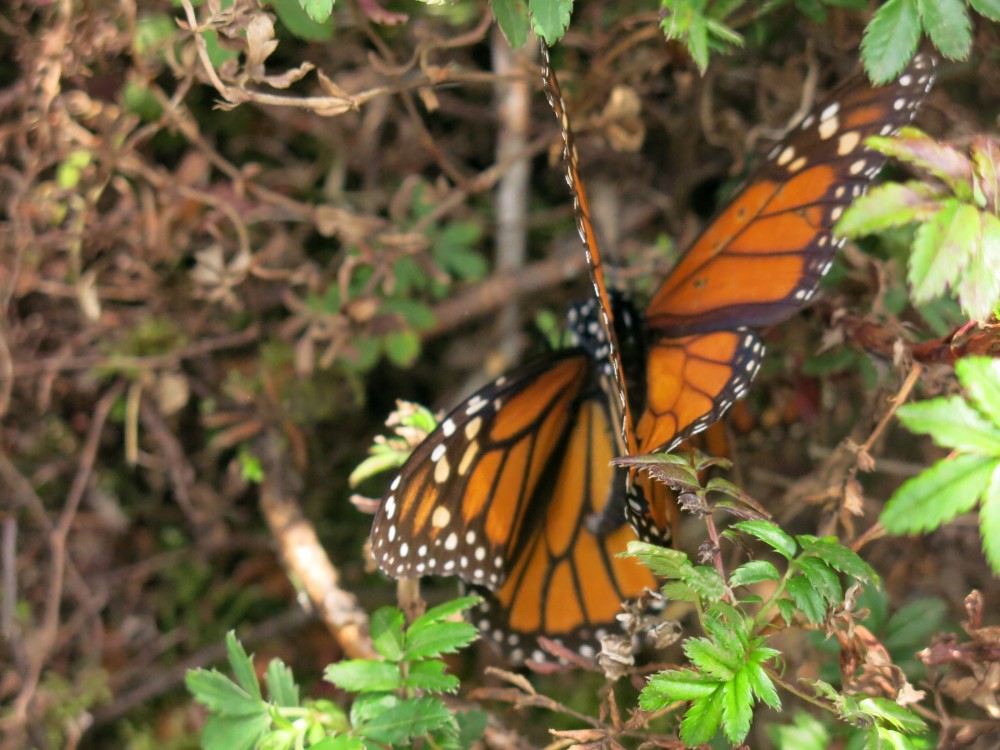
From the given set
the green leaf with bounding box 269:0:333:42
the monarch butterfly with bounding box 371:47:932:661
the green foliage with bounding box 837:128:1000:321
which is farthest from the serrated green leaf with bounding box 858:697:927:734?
the green leaf with bounding box 269:0:333:42

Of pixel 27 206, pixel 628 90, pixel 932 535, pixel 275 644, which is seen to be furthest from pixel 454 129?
pixel 932 535

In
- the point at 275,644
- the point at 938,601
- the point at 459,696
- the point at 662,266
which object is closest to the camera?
the point at 938,601

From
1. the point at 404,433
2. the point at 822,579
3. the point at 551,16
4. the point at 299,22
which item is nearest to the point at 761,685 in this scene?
the point at 822,579

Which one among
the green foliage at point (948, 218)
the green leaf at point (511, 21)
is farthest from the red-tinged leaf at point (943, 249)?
the green leaf at point (511, 21)

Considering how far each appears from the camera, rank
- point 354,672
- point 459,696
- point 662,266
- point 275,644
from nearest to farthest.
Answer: point 354,672 < point 459,696 < point 662,266 < point 275,644

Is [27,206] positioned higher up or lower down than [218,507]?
higher up

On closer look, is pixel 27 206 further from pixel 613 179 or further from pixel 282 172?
pixel 613 179

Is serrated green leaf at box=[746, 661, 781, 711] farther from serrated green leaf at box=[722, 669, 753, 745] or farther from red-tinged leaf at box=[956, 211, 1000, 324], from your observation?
red-tinged leaf at box=[956, 211, 1000, 324]
